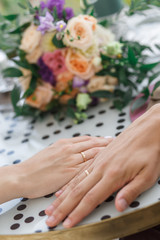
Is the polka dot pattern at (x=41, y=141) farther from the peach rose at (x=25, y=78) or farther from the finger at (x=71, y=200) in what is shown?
the peach rose at (x=25, y=78)

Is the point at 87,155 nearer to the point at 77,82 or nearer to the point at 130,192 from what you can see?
the point at 130,192

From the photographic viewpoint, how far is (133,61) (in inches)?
43.1

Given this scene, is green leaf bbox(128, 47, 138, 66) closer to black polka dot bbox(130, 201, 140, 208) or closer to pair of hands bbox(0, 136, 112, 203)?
pair of hands bbox(0, 136, 112, 203)

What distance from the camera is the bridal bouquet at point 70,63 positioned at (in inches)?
42.0

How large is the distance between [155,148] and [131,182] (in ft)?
0.30

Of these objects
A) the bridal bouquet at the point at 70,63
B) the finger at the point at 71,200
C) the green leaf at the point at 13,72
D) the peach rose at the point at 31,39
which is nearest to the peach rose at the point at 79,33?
the bridal bouquet at the point at 70,63

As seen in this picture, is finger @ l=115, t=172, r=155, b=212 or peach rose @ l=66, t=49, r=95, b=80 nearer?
finger @ l=115, t=172, r=155, b=212

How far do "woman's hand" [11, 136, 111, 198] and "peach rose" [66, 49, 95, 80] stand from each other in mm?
324

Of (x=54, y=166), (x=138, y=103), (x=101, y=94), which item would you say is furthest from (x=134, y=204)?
(x=101, y=94)

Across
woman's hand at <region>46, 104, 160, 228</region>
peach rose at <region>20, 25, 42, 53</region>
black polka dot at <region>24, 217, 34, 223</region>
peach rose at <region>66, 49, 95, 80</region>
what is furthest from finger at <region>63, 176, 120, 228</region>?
peach rose at <region>20, 25, 42, 53</region>

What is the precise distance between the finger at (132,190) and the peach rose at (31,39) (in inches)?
26.3

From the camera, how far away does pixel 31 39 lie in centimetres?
110

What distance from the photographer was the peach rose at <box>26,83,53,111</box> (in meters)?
1.17

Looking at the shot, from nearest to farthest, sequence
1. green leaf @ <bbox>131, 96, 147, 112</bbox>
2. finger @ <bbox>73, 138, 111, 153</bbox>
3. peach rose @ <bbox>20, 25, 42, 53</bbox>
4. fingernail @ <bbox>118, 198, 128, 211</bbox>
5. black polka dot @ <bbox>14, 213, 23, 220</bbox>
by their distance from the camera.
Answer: fingernail @ <bbox>118, 198, 128, 211</bbox> < black polka dot @ <bbox>14, 213, 23, 220</bbox> < finger @ <bbox>73, 138, 111, 153</bbox> < green leaf @ <bbox>131, 96, 147, 112</bbox> < peach rose @ <bbox>20, 25, 42, 53</bbox>
